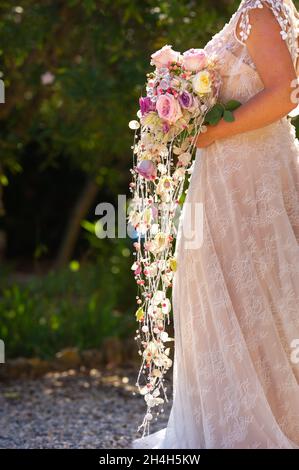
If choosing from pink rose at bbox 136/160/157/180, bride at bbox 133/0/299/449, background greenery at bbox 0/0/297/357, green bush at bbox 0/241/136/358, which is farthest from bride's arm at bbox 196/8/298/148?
green bush at bbox 0/241/136/358

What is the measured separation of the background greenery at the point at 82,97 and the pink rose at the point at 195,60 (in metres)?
1.84

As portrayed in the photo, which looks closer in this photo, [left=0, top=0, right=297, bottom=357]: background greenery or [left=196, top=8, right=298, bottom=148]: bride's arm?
[left=196, top=8, right=298, bottom=148]: bride's arm

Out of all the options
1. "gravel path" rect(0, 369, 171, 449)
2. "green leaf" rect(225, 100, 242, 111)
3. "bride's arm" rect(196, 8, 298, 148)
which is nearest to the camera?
"bride's arm" rect(196, 8, 298, 148)

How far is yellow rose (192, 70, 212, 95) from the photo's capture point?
2.94 meters

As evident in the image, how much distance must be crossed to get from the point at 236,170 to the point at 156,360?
2.35ft

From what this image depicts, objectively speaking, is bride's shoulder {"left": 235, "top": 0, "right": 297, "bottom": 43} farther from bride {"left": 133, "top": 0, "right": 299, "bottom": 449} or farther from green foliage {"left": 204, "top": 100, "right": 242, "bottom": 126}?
green foliage {"left": 204, "top": 100, "right": 242, "bottom": 126}

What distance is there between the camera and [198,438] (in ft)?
10.0

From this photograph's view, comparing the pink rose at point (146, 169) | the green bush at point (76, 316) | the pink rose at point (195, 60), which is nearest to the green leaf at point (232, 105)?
the pink rose at point (195, 60)

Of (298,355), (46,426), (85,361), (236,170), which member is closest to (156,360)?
(298,355)

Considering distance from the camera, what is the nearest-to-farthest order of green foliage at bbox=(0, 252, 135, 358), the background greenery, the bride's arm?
the bride's arm, the background greenery, green foliage at bbox=(0, 252, 135, 358)

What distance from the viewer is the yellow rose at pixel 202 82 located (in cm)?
294

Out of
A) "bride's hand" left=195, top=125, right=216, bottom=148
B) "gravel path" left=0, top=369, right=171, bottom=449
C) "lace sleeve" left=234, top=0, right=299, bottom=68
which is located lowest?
"gravel path" left=0, top=369, right=171, bottom=449

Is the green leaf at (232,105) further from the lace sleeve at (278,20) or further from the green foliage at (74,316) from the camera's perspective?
the green foliage at (74,316)

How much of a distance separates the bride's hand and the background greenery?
1.85 meters
